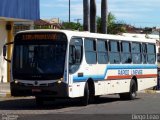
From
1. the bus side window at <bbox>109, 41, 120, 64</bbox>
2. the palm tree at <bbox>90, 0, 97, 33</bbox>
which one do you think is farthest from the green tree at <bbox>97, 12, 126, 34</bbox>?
the bus side window at <bbox>109, 41, 120, 64</bbox>

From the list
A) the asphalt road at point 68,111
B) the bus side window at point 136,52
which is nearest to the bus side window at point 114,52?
the bus side window at point 136,52

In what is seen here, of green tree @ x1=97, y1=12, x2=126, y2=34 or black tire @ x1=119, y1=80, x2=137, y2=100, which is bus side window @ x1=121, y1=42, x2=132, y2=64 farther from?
green tree @ x1=97, y1=12, x2=126, y2=34

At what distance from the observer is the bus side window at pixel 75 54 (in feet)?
67.3

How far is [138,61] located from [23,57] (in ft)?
26.1

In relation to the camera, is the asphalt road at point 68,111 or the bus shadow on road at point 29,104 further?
the bus shadow on road at point 29,104

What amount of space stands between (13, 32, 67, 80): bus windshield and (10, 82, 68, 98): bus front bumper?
33 cm

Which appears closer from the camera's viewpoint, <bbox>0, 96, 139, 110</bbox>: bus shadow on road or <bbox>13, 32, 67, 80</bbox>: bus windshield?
<bbox>13, 32, 67, 80</bbox>: bus windshield

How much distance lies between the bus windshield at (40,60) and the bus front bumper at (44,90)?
0.33 meters

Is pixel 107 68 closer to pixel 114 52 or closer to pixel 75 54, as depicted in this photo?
pixel 114 52

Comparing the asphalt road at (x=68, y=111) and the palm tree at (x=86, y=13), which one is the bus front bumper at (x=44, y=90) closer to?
the asphalt road at (x=68, y=111)

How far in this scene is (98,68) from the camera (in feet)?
74.5

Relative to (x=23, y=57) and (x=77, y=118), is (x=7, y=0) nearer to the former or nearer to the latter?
(x=23, y=57)

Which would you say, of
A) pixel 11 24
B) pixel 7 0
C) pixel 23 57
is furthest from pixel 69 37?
pixel 11 24

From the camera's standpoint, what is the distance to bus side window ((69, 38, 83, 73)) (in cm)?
2050
